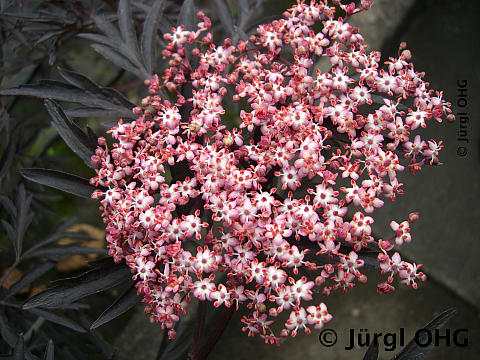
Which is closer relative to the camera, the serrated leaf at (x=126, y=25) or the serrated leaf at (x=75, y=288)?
the serrated leaf at (x=75, y=288)

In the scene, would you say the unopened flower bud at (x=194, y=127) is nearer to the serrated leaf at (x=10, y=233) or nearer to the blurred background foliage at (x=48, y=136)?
the blurred background foliage at (x=48, y=136)

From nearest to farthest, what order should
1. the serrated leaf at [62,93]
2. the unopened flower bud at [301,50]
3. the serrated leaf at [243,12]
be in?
the unopened flower bud at [301,50] < the serrated leaf at [62,93] < the serrated leaf at [243,12]

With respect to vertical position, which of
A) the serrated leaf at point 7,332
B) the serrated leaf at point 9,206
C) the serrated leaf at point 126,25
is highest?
the serrated leaf at point 126,25

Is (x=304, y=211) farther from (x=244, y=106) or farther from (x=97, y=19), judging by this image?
(x=244, y=106)

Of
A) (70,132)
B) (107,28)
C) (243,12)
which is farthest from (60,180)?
(243,12)

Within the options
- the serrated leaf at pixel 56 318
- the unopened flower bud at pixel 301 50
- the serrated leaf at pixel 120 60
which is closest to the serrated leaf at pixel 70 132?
the serrated leaf at pixel 120 60

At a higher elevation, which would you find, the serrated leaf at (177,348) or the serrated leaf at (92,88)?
the serrated leaf at (92,88)

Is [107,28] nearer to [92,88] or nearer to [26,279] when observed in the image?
[92,88]

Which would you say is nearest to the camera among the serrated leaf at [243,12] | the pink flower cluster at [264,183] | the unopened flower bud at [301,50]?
the pink flower cluster at [264,183]

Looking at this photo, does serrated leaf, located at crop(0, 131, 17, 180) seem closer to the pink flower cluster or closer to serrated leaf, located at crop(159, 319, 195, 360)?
the pink flower cluster
